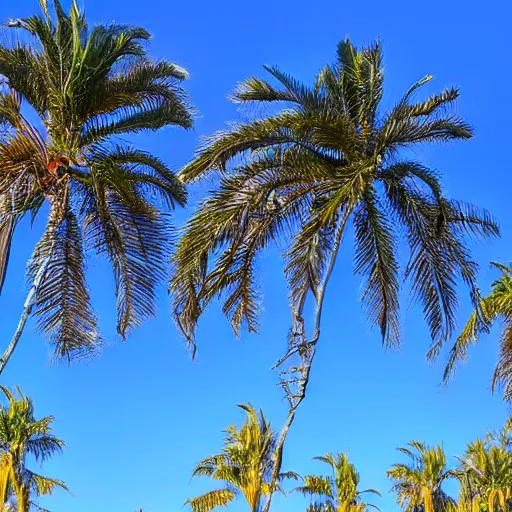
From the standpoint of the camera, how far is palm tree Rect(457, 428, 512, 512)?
25047mm

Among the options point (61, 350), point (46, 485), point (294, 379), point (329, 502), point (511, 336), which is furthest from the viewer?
point (329, 502)

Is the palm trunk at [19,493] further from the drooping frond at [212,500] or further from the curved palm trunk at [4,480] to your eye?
the drooping frond at [212,500]

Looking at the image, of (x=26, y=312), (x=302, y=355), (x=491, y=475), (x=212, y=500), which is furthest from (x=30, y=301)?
(x=491, y=475)

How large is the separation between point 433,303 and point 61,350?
7802 millimetres

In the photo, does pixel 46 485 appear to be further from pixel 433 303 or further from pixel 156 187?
pixel 433 303

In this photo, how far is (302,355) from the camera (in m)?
14.3

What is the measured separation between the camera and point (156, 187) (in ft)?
54.7

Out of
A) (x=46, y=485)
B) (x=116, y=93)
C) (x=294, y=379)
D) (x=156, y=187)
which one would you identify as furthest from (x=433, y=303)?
(x=46, y=485)

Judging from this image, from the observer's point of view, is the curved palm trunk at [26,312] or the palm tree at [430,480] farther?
the palm tree at [430,480]

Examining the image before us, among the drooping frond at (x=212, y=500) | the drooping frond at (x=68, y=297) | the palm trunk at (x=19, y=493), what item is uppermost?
the drooping frond at (x=68, y=297)

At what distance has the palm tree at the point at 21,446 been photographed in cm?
1803

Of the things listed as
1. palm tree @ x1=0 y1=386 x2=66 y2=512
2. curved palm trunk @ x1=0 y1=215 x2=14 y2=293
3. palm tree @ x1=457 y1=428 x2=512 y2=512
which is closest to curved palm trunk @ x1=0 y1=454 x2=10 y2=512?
palm tree @ x1=0 y1=386 x2=66 y2=512

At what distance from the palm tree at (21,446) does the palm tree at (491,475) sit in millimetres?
13509

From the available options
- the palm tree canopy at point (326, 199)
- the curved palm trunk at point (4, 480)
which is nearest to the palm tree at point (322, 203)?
the palm tree canopy at point (326, 199)
